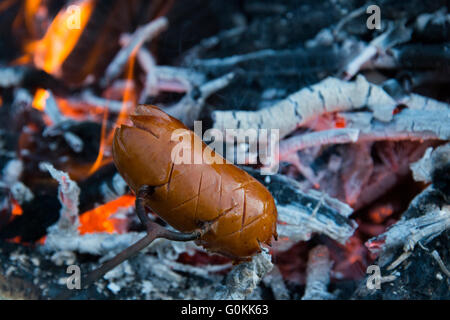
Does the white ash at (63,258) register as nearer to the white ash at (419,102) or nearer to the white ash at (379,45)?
the white ash at (379,45)

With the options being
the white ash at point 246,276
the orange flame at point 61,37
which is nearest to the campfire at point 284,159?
the white ash at point 246,276

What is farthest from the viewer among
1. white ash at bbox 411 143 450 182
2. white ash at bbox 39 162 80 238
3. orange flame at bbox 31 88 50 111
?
orange flame at bbox 31 88 50 111

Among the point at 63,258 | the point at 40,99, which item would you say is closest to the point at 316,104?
the point at 63,258

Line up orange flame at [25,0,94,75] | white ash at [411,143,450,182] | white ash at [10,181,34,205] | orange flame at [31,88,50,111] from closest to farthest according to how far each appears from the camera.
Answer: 1. white ash at [411,143,450,182]
2. white ash at [10,181,34,205]
3. orange flame at [31,88,50,111]
4. orange flame at [25,0,94,75]

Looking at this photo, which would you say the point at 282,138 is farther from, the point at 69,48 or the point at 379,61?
the point at 69,48

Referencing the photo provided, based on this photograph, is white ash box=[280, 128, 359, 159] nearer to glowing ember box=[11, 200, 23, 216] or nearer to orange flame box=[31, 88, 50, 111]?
glowing ember box=[11, 200, 23, 216]

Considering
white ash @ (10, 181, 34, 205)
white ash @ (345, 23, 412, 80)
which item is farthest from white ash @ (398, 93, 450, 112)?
white ash @ (10, 181, 34, 205)
